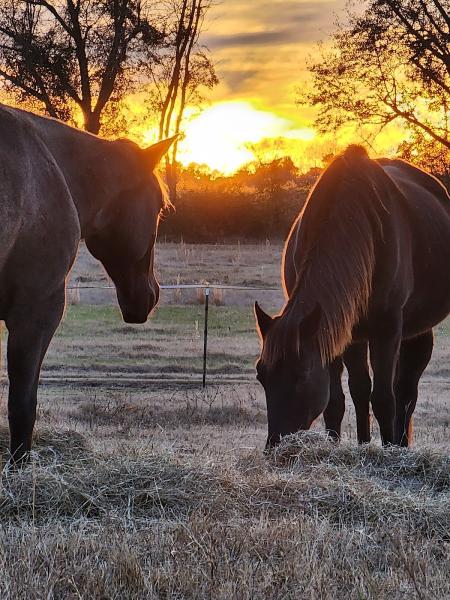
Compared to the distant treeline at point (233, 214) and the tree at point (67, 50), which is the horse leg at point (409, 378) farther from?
the distant treeline at point (233, 214)

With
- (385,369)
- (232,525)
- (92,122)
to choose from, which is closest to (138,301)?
(385,369)

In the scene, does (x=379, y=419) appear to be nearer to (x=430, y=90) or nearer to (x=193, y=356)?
(x=193, y=356)

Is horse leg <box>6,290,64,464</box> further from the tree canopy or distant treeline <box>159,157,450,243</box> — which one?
distant treeline <box>159,157,450,243</box>

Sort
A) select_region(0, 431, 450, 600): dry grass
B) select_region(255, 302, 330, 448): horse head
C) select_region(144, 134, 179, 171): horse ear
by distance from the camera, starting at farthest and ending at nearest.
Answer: select_region(144, 134, 179, 171): horse ear → select_region(255, 302, 330, 448): horse head → select_region(0, 431, 450, 600): dry grass

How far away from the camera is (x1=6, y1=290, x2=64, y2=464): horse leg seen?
→ 4.38 m

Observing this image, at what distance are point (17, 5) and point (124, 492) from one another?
604 inches

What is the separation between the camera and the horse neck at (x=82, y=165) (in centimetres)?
500

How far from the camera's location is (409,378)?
7910 millimetres

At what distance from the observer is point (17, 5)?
1736 centimetres

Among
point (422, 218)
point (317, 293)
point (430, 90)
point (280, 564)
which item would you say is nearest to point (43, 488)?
point (280, 564)

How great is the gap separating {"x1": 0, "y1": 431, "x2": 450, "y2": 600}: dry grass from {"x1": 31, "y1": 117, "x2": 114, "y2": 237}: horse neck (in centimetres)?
146

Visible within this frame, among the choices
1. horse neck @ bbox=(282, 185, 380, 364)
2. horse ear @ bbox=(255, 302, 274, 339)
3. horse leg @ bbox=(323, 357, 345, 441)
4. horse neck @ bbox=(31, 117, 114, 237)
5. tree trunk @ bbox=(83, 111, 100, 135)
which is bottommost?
horse leg @ bbox=(323, 357, 345, 441)

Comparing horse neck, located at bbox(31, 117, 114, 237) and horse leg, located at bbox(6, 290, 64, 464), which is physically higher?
horse neck, located at bbox(31, 117, 114, 237)

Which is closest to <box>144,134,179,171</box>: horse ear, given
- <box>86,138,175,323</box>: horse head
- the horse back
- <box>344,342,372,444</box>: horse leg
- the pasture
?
<box>86,138,175,323</box>: horse head
